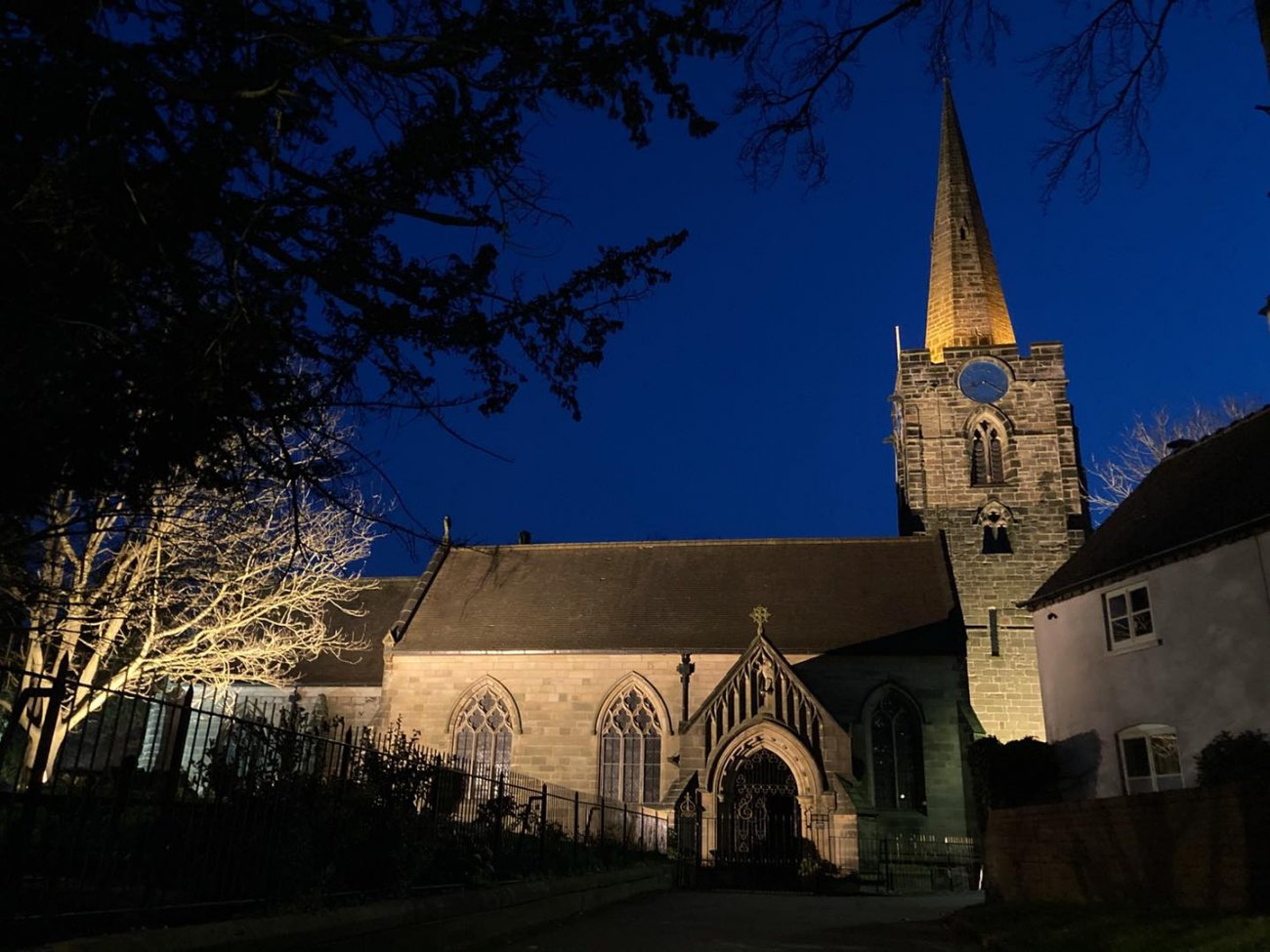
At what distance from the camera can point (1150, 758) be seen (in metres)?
18.2

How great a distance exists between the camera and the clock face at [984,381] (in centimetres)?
3691

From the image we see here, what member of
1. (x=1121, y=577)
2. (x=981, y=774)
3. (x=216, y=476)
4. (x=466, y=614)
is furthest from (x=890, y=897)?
(x=216, y=476)

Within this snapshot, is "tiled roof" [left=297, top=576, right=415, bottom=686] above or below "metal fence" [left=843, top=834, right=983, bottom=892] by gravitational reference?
above

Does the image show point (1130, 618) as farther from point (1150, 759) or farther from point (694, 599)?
point (694, 599)

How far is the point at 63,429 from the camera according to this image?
19.1 feet

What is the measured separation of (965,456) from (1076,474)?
3901 millimetres

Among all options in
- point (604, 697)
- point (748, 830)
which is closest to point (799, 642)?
point (748, 830)

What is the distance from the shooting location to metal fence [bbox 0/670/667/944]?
21.5ft

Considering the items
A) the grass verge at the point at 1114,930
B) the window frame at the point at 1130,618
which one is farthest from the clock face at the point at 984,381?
the grass verge at the point at 1114,930

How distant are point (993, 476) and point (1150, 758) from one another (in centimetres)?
1875

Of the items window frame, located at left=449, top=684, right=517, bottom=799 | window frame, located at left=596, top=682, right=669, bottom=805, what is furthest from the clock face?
window frame, located at left=449, top=684, right=517, bottom=799

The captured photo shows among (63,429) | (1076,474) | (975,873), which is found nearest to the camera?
(63,429)

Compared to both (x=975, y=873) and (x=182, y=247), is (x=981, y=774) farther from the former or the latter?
(x=182, y=247)

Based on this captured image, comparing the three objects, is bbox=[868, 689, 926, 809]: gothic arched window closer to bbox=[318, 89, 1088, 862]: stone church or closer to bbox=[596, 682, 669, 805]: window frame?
bbox=[318, 89, 1088, 862]: stone church
